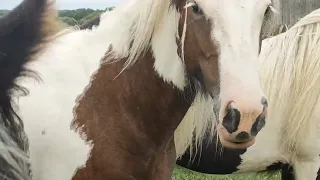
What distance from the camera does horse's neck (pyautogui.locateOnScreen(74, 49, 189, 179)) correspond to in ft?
8.64

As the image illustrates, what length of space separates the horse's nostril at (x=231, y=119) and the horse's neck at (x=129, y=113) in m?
0.46

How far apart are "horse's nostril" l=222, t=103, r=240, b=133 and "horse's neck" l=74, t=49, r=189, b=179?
46 centimetres

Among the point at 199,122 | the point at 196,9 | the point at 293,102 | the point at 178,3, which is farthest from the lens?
the point at 293,102

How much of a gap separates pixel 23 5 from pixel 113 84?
4.50 feet

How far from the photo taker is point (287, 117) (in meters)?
3.89

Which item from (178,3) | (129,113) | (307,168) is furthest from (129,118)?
(307,168)

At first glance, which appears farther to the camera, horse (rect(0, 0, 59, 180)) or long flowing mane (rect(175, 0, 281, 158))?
long flowing mane (rect(175, 0, 281, 158))

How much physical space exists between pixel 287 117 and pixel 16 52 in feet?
8.96

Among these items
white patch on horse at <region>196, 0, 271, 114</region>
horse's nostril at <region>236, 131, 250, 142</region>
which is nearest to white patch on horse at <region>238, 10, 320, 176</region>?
white patch on horse at <region>196, 0, 271, 114</region>

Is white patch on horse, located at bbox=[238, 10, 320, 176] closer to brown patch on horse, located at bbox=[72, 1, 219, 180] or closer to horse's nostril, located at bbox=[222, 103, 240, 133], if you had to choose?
brown patch on horse, located at bbox=[72, 1, 219, 180]

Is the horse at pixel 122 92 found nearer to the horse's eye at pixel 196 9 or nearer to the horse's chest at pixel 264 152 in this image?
the horse's eye at pixel 196 9

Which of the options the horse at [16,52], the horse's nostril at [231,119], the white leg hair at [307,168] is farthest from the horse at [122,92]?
the white leg hair at [307,168]

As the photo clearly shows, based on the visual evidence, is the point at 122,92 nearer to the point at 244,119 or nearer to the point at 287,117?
the point at 244,119

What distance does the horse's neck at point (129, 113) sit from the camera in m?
2.63
